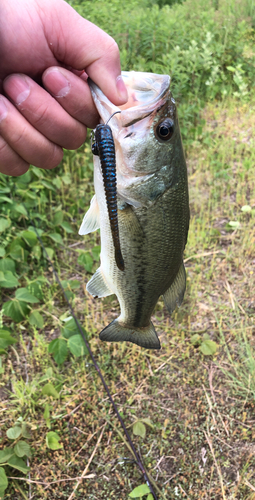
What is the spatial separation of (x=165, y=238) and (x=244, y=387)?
162cm

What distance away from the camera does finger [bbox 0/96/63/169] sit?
1.28 metres

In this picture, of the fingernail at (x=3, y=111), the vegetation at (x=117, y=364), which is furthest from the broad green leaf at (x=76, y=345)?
the fingernail at (x=3, y=111)

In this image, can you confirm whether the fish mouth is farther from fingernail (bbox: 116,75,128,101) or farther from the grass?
the grass

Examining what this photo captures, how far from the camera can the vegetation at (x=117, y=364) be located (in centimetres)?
211

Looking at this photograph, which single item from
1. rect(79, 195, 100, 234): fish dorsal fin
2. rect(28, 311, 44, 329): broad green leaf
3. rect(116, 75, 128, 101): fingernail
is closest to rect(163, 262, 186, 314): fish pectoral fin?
rect(79, 195, 100, 234): fish dorsal fin

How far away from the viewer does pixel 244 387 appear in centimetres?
240

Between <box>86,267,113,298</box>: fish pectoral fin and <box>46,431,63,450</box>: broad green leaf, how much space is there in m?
1.18

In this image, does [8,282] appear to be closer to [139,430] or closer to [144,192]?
[139,430]

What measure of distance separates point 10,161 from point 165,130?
0.63m

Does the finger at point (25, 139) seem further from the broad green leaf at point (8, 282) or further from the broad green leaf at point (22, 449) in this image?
the broad green leaf at point (22, 449)

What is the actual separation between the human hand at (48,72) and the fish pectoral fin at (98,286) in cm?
50

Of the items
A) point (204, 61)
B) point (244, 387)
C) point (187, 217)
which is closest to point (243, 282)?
point (244, 387)

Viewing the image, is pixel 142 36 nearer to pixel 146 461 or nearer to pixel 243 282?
pixel 243 282

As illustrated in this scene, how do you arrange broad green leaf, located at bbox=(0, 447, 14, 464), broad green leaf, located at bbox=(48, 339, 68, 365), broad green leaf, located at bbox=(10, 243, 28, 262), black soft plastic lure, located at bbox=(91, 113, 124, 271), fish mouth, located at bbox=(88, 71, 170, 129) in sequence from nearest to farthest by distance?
1. black soft plastic lure, located at bbox=(91, 113, 124, 271)
2. fish mouth, located at bbox=(88, 71, 170, 129)
3. broad green leaf, located at bbox=(0, 447, 14, 464)
4. broad green leaf, located at bbox=(48, 339, 68, 365)
5. broad green leaf, located at bbox=(10, 243, 28, 262)
